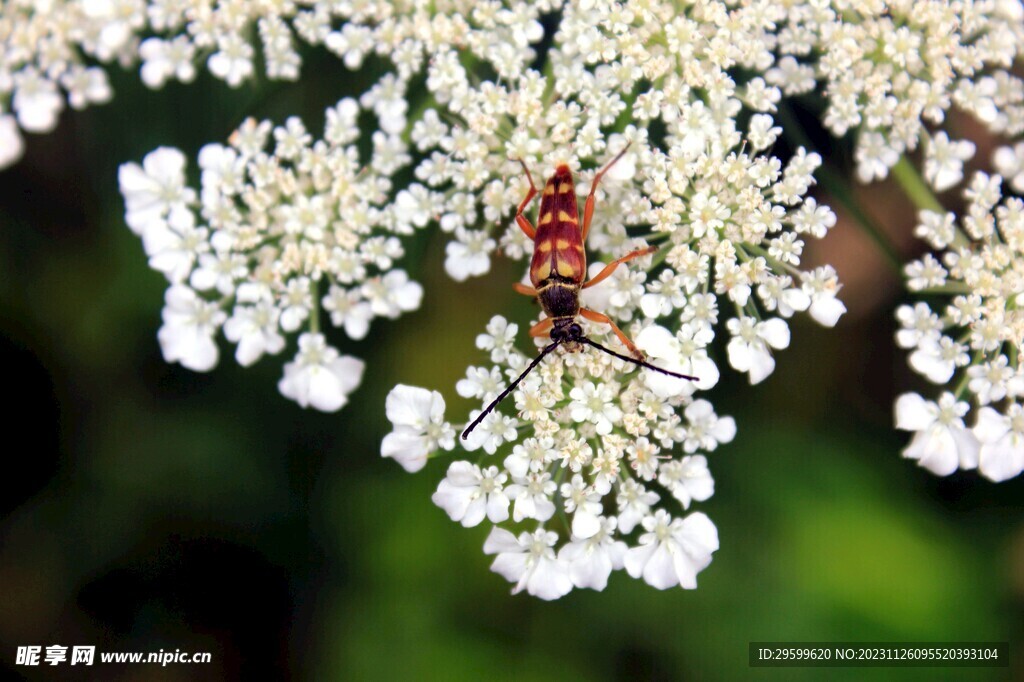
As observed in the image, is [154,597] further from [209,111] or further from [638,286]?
[638,286]

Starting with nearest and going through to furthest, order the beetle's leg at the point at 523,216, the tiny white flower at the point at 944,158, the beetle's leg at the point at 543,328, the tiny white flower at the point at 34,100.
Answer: the beetle's leg at the point at 543,328 → the beetle's leg at the point at 523,216 → the tiny white flower at the point at 944,158 → the tiny white flower at the point at 34,100

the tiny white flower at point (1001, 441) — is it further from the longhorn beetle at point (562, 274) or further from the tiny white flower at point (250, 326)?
the tiny white flower at point (250, 326)

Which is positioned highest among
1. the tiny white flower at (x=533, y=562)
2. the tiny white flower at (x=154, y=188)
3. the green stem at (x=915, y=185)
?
the green stem at (x=915, y=185)

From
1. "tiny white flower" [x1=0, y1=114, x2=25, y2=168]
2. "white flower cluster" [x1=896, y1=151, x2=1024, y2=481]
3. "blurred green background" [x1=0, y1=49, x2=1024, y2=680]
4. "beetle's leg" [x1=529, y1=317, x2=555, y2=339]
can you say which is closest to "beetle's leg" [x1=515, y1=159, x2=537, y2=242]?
"beetle's leg" [x1=529, y1=317, x2=555, y2=339]

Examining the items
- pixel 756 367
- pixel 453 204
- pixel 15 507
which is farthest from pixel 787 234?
pixel 15 507

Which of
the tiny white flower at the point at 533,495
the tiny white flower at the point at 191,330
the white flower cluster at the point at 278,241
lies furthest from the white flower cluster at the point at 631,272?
the tiny white flower at the point at 191,330

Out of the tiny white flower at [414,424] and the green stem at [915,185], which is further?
the green stem at [915,185]

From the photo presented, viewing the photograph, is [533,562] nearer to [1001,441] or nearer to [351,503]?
[351,503]
